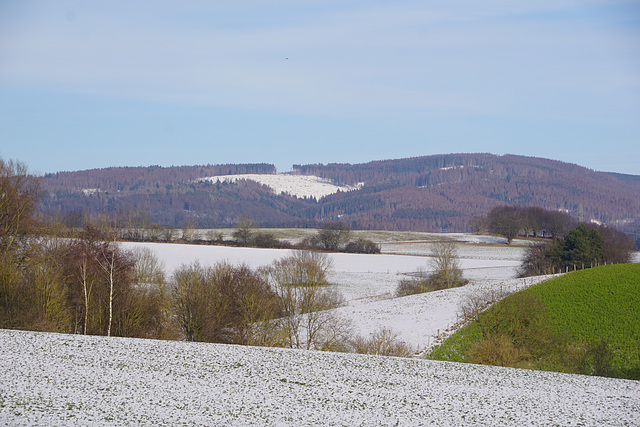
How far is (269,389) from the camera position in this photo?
2084cm

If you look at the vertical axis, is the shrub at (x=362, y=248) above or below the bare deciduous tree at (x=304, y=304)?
above

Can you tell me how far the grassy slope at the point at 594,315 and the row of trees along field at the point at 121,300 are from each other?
623cm

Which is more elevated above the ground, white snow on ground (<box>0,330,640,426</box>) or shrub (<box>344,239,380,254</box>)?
shrub (<box>344,239,380,254</box>)

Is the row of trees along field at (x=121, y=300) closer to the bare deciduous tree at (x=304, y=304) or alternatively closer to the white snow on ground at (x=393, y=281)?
the bare deciduous tree at (x=304, y=304)

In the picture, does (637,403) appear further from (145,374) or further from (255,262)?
(255,262)

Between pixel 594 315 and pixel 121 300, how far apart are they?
38.4m

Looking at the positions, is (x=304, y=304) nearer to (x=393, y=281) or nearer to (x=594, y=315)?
(x=594, y=315)

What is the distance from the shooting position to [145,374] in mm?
22172

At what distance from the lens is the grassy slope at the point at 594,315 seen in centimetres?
3769

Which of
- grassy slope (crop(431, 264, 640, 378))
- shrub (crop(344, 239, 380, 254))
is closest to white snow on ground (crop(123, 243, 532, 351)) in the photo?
grassy slope (crop(431, 264, 640, 378))

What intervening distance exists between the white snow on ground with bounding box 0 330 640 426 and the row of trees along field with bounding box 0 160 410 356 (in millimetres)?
10467

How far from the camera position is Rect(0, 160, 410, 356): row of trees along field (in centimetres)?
3775

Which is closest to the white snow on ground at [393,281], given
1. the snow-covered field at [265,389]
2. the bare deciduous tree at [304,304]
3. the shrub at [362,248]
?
the bare deciduous tree at [304,304]

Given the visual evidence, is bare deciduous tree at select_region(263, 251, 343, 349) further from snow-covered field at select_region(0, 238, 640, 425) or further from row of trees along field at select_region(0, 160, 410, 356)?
snow-covered field at select_region(0, 238, 640, 425)
